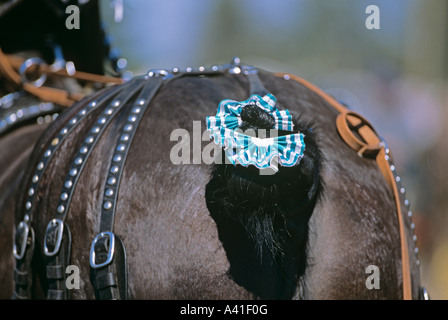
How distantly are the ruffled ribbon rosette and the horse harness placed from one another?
0.93 ft

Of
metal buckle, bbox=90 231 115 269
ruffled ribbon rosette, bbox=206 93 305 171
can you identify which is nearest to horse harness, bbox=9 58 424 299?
metal buckle, bbox=90 231 115 269

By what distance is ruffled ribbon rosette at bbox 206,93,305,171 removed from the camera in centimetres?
125

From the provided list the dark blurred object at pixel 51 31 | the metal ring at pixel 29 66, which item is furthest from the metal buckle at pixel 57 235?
the dark blurred object at pixel 51 31

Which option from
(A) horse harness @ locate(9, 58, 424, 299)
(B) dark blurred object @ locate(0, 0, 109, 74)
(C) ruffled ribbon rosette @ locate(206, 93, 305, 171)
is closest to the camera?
(C) ruffled ribbon rosette @ locate(206, 93, 305, 171)

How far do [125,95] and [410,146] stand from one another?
20.2ft

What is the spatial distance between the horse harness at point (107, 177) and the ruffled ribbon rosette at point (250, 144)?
28 cm

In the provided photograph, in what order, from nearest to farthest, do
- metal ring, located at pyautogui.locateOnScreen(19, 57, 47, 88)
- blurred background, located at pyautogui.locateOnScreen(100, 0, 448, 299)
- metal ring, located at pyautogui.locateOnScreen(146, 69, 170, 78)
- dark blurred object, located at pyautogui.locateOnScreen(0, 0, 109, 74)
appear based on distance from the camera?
1. metal ring, located at pyautogui.locateOnScreen(146, 69, 170, 78)
2. metal ring, located at pyautogui.locateOnScreen(19, 57, 47, 88)
3. dark blurred object, located at pyautogui.locateOnScreen(0, 0, 109, 74)
4. blurred background, located at pyautogui.locateOnScreen(100, 0, 448, 299)

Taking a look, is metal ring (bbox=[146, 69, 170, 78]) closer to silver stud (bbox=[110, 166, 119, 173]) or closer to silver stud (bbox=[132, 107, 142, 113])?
silver stud (bbox=[132, 107, 142, 113])

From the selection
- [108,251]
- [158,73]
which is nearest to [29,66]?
[158,73]

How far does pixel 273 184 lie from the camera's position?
1273 mm

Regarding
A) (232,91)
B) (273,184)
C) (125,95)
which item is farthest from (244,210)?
(125,95)

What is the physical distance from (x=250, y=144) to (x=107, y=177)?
0.42 m

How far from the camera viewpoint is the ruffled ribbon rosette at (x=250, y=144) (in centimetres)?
125

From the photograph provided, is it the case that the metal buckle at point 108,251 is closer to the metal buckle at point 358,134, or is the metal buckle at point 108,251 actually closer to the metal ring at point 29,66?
the metal buckle at point 358,134
